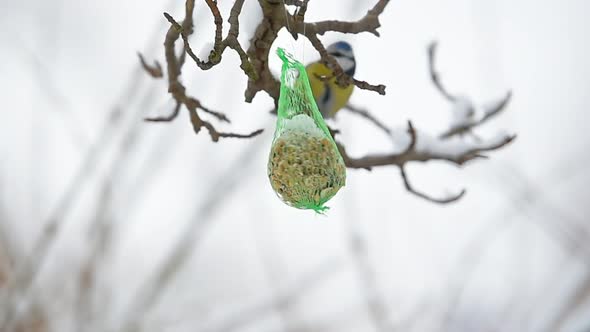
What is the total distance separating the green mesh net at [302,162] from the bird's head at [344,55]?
21.0 inches

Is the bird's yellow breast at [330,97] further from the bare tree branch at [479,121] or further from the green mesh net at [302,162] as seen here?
the green mesh net at [302,162]

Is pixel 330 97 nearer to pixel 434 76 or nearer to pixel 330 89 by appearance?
pixel 330 89

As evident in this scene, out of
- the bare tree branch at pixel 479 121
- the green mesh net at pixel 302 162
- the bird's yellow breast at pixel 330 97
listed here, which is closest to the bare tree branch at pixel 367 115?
the bird's yellow breast at pixel 330 97

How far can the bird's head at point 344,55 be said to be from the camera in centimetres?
157

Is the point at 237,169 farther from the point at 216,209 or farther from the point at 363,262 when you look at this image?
the point at 363,262

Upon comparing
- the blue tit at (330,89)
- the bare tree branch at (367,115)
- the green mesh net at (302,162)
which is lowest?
the bare tree branch at (367,115)

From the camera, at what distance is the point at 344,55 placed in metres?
1.62

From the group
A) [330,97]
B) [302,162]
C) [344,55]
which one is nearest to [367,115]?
[330,97]

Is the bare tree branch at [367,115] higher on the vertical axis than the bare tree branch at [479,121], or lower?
lower

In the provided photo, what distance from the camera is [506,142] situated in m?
1.21

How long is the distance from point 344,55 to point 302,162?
28.2 inches

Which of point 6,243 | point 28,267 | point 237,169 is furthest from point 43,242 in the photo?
point 6,243

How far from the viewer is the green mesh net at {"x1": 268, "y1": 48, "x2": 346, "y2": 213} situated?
0.97 m

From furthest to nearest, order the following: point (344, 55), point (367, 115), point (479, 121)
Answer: point (344, 55)
point (367, 115)
point (479, 121)
